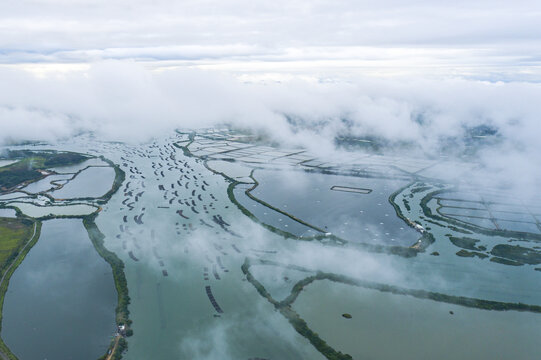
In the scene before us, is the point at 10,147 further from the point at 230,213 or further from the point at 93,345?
the point at 93,345

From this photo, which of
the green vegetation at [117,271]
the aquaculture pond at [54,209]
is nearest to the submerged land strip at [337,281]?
the green vegetation at [117,271]

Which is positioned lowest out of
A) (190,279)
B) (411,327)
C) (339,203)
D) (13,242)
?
(339,203)

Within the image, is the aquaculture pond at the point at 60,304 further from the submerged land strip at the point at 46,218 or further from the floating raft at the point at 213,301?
the floating raft at the point at 213,301

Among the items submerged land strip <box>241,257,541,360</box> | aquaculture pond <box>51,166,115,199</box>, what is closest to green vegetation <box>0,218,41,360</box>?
aquaculture pond <box>51,166,115,199</box>

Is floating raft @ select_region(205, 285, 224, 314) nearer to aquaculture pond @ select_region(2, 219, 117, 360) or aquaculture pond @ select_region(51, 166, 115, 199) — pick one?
aquaculture pond @ select_region(2, 219, 117, 360)

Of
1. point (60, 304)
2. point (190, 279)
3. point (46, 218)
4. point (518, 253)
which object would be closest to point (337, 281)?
point (190, 279)

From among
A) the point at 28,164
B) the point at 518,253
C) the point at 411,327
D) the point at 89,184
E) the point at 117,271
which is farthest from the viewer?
the point at 28,164

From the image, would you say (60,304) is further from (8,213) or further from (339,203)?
(339,203)
